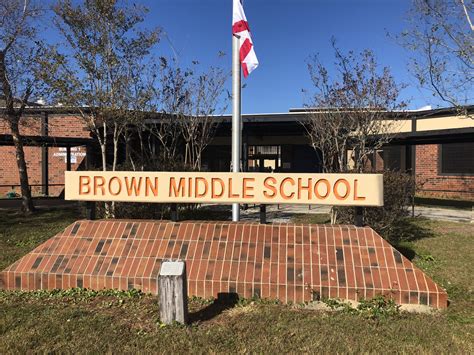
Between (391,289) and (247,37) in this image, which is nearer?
(391,289)

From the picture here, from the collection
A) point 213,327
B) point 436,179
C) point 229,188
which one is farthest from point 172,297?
point 436,179

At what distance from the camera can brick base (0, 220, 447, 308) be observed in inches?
175

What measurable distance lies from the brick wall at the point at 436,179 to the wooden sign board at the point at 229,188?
14.9 meters

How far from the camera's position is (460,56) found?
7.90 meters

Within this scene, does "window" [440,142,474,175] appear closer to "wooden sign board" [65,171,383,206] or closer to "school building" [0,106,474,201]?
"school building" [0,106,474,201]

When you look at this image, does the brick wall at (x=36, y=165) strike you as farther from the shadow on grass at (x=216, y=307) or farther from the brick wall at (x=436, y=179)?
the shadow on grass at (x=216, y=307)

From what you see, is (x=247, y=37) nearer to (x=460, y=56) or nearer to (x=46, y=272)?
(x=460, y=56)

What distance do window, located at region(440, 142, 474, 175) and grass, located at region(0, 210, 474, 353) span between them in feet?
51.3

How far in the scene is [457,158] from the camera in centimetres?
1892

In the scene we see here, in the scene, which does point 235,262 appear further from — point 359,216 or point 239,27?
point 239,27

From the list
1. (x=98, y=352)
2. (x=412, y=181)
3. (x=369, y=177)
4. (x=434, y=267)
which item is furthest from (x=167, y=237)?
(x=412, y=181)

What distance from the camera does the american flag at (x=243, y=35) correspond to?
7773 millimetres

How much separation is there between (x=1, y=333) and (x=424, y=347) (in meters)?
3.65

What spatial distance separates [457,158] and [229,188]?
17.0 m
